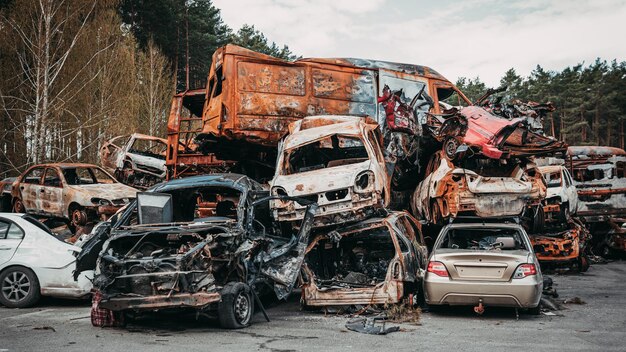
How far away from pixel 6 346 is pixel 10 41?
21951 millimetres

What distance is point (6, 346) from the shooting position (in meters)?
6.50

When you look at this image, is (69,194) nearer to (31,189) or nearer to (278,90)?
(31,189)

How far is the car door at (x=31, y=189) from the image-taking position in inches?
581

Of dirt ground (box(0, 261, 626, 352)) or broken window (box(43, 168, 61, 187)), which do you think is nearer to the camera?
dirt ground (box(0, 261, 626, 352))

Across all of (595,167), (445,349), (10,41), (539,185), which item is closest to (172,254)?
(445,349)

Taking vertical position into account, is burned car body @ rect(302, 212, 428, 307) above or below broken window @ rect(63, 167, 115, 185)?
below

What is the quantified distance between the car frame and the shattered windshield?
10.8ft

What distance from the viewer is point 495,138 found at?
36.6ft

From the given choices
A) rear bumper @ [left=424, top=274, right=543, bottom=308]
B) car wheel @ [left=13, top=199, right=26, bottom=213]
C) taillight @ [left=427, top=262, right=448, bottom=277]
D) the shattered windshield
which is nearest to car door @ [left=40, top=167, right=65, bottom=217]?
car wheel @ [left=13, top=199, right=26, bottom=213]

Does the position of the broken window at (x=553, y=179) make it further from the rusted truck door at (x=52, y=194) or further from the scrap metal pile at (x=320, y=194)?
the rusted truck door at (x=52, y=194)

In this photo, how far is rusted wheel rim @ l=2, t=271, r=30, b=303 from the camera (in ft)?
30.1

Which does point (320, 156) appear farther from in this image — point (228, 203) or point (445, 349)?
point (445, 349)

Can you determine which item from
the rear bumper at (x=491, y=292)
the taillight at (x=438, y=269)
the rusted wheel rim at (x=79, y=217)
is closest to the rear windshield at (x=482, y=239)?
the taillight at (x=438, y=269)

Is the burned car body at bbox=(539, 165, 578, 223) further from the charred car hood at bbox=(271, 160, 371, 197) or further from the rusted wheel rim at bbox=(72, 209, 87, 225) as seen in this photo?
the rusted wheel rim at bbox=(72, 209, 87, 225)
